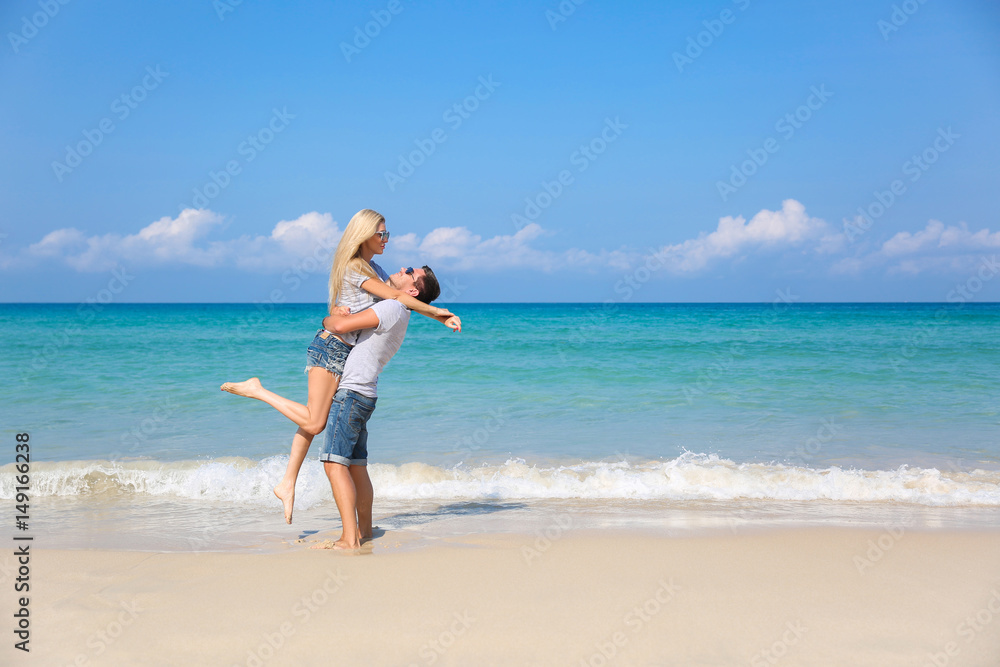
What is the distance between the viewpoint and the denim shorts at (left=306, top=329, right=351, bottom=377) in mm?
4074

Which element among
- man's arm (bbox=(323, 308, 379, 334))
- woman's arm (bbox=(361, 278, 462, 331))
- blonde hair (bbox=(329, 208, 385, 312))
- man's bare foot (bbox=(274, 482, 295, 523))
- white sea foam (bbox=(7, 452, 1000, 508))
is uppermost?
blonde hair (bbox=(329, 208, 385, 312))

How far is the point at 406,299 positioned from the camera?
3.87 metres

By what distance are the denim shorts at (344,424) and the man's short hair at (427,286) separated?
71 centimetres

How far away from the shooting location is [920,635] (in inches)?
113

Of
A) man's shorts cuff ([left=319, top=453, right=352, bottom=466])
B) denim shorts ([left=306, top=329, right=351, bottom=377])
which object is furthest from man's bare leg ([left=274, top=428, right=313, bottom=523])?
denim shorts ([left=306, top=329, right=351, bottom=377])

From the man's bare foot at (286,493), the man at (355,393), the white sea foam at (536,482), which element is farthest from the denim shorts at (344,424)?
the white sea foam at (536,482)

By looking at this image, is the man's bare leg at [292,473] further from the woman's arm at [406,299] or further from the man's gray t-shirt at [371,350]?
the woman's arm at [406,299]

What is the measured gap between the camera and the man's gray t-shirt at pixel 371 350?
396 centimetres

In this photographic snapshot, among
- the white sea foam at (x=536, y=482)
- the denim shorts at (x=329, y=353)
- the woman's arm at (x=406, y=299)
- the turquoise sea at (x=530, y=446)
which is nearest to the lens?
the woman's arm at (x=406, y=299)

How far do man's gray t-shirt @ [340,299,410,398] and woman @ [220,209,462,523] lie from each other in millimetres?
70

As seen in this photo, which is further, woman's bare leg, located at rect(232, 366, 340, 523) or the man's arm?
woman's bare leg, located at rect(232, 366, 340, 523)

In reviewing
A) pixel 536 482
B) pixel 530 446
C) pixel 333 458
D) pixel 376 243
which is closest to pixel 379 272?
pixel 376 243

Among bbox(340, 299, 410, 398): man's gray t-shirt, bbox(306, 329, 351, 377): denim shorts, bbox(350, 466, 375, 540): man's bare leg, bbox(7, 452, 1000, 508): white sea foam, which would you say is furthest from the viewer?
bbox(7, 452, 1000, 508): white sea foam

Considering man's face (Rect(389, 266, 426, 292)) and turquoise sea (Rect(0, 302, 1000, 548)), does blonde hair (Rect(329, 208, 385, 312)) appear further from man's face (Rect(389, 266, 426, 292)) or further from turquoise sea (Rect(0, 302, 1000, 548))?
turquoise sea (Rect(0, 302, 1000, 548))
